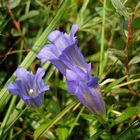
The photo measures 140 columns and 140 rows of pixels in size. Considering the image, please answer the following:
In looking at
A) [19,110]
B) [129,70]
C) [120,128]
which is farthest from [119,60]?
[19,110]

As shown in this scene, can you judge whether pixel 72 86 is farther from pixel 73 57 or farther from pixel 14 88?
pixel 14 88

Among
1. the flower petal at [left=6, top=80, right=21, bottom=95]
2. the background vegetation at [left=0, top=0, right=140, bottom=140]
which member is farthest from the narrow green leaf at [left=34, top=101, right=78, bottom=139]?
the flower petal at [left=6, top=80, right=21, bottom=95]

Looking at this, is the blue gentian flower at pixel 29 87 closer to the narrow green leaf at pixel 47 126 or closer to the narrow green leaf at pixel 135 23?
the narrow green leaf at pixel 47 126

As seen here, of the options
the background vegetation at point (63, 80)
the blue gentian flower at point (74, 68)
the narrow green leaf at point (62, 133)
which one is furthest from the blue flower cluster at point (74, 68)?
the narrow green leaf at point (62, 133)

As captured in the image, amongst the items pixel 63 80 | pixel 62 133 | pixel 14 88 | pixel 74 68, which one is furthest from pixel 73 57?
pixel 63 80

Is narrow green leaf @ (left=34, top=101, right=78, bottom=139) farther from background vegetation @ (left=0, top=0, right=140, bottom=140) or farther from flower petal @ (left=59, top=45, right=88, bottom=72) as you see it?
flower petal @ (left=59, top=45, right=88, bottom=72)

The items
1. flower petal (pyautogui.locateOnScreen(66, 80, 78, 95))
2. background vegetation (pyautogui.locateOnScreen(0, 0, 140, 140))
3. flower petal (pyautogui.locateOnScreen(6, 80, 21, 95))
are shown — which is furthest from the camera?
background vegetation (pyautogui.locateOnScreen(0, 0, 140, 140))

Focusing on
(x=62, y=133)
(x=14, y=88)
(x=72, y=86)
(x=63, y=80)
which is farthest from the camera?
(x=63, y=80)

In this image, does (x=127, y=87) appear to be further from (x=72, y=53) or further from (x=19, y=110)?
(x=72, y=53)

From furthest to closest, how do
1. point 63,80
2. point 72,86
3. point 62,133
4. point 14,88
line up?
point 63,80, point 62,133, point 14,88, point 72,86
